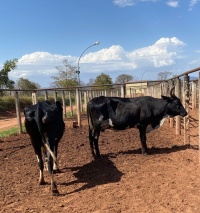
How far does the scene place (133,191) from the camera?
483 centimetres

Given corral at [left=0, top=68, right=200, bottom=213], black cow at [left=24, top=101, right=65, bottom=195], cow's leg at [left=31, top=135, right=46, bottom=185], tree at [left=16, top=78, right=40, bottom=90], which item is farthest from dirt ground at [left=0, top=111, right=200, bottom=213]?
tree at [left=16, top=78, right=40, bottom=90]

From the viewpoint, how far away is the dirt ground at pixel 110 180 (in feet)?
14.2

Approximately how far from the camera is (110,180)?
5.53 metres

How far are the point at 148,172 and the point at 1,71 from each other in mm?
14993

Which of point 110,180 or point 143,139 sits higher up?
point 143,139

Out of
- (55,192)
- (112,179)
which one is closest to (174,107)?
(112,179)

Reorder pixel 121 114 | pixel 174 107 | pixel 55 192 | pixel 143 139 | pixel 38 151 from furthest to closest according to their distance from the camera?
1. pixel 174 107
2. pixel 121 114
3. pixel 143 139
4. pixel 38 151
5. pixel 55 192

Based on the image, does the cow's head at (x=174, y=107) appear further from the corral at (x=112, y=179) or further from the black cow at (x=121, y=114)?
the corral at (x=112, y=179)

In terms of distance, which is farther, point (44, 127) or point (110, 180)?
point (110, 180)

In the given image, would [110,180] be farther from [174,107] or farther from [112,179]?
[174,107]

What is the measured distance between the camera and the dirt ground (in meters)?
4.34

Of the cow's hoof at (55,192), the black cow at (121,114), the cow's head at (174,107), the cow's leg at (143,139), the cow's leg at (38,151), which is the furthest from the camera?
the cow's head at (174,107)

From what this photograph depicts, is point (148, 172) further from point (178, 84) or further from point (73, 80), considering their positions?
point (73, 80)

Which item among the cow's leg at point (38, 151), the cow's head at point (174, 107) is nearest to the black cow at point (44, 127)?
the cow's leg at point (38, 151)
